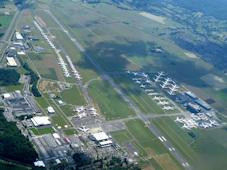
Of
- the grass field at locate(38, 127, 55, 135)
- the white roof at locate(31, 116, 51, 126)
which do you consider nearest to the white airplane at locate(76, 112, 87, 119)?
the white roof at locate(31, 116, 51, 126)

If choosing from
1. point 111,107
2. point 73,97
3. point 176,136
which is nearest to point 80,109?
point 73,97

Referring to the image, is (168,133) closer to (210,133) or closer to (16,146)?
(210,133)

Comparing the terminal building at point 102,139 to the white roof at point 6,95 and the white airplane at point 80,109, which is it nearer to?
the white airplane at point 80,109

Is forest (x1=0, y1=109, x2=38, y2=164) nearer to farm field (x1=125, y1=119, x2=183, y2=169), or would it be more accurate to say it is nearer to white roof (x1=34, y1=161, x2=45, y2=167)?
white roof (x1=34, y1=161, x2=45, y2=167)

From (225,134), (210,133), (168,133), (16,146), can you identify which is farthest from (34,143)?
(225,134)

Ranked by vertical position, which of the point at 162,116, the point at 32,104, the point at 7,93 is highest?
the point at 7,93

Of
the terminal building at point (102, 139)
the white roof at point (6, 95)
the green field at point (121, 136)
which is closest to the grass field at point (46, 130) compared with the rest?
the terminal building at point (102, 139)
